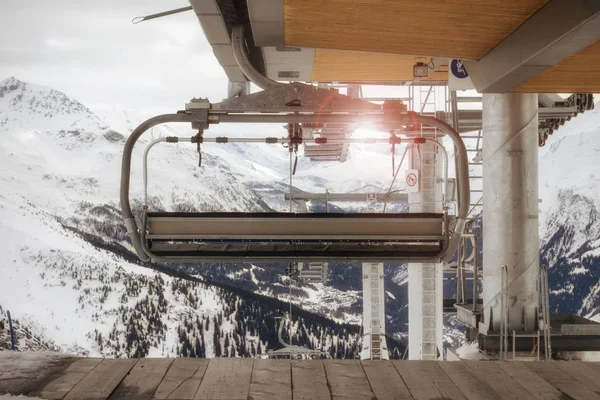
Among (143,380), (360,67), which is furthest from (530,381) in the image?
(360,67)

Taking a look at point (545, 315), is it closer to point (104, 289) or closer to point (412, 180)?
point (412, 180)

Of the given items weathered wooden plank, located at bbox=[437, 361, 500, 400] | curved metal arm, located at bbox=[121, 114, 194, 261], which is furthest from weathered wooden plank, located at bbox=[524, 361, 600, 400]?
curved metal arm, located at bbox=[121, 114, 194, 261]

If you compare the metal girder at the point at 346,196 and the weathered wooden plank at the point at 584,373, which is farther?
the metal girder at the point at 346,196

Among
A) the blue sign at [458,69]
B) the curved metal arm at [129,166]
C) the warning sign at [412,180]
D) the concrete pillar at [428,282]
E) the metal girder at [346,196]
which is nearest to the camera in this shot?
the curved metal arm at [129,166]

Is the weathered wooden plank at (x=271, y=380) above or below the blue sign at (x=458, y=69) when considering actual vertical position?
below

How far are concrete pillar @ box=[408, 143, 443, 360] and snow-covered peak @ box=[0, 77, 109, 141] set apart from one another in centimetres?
12406

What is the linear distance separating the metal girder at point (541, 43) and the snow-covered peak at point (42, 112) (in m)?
132

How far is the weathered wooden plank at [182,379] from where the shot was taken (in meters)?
2.19

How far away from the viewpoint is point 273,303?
7625cm

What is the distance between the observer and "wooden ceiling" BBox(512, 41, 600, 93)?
2.18 m

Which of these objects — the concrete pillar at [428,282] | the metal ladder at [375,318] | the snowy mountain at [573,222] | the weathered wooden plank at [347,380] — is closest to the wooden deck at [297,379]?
the weathered wooden plank at [347,380]

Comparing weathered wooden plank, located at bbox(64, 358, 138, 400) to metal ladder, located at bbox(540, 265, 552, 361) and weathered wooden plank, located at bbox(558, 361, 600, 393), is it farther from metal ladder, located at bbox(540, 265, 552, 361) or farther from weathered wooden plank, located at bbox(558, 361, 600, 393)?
metal ladder, located at bbox(540, 265, 552, 361)

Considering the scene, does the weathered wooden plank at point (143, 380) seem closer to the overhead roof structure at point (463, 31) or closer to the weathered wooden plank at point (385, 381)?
the weathered wooden plank at point (385, 381)

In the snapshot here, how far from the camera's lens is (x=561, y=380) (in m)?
2.39
